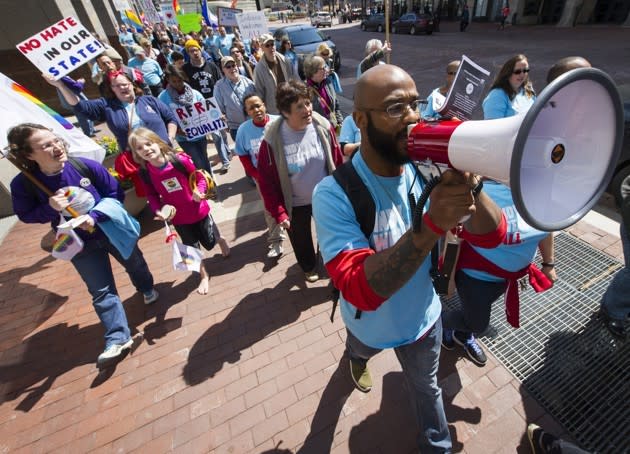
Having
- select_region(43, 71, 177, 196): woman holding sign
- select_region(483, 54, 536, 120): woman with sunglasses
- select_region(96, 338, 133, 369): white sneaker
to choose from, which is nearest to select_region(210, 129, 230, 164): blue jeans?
select_region(43, 71, 177, 196): woman holding sign

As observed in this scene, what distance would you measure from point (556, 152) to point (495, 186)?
3.22 ft

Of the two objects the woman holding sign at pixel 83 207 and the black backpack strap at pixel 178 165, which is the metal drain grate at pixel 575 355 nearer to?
the black backpack strap at pixel 178 165

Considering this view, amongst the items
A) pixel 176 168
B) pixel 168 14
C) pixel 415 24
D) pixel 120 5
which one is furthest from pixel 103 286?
pixel 415 24

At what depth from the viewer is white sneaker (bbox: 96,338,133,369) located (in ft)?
8.99

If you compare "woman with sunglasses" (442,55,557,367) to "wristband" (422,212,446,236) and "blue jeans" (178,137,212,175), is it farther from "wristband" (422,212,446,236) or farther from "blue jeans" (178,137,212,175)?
"blue jeans" (178,137,212,175)

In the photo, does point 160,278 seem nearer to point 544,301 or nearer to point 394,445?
point 394,445

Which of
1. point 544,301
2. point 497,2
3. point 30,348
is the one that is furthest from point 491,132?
point 497,2

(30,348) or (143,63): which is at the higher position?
(143,63)

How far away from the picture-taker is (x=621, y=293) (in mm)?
2273

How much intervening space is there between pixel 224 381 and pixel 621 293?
3071 mm

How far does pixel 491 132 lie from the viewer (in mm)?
821

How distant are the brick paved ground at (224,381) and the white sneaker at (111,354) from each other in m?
0.11

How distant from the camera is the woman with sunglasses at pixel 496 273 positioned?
1.78 m

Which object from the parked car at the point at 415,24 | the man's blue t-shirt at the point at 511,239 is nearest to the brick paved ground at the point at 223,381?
the man's blue t-shirt at the point at 511,239
